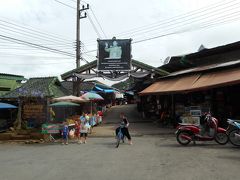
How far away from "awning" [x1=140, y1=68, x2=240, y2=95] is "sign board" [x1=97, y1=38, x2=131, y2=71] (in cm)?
333

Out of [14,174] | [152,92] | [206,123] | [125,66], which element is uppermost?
[125,66]

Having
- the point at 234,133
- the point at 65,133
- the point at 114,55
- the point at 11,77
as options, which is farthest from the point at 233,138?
the point at 11,77

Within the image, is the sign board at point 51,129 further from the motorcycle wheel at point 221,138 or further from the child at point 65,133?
the motorcycle wheel at point 221,138

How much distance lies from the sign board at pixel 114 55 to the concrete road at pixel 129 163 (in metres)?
11.9

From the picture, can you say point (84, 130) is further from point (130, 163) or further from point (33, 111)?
point (130, 163)

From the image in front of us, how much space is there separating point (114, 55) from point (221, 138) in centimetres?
1347

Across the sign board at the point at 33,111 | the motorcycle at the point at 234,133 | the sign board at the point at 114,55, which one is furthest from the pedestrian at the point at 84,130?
the sign board at the point at 114,55

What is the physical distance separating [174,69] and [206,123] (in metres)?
13.5

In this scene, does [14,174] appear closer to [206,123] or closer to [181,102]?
[206,123]

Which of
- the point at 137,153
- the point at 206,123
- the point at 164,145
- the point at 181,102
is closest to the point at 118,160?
the point at 137,153

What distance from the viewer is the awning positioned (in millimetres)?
17766

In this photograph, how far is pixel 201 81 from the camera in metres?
20.1

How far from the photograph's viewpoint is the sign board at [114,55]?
26.7 metres

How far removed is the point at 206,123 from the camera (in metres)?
15.6
